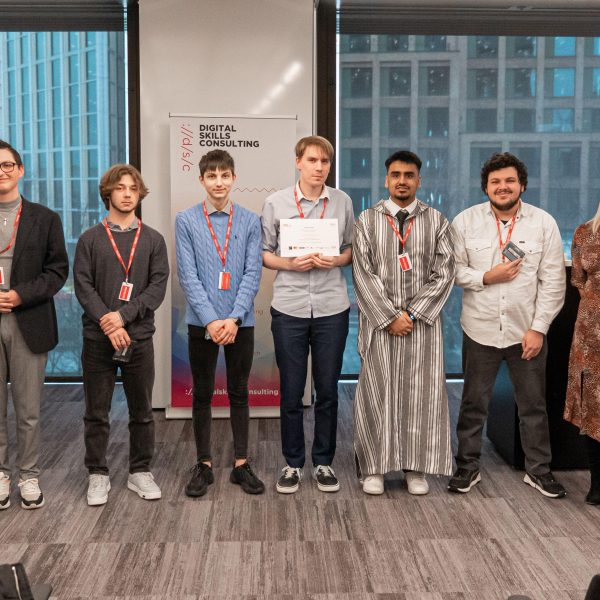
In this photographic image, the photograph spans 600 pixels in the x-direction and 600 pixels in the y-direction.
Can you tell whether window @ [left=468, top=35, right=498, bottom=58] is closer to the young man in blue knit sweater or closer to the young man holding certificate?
the young man holding certificate

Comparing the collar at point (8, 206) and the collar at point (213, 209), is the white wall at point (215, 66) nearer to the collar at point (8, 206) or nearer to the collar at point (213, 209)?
the collar at point (213, 209)

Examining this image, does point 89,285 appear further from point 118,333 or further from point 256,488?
point 256,488

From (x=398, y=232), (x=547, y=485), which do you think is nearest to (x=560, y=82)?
(x=398, y=232)

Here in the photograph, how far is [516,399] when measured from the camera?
3.53m

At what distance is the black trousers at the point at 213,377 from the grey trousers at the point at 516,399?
1002 mm

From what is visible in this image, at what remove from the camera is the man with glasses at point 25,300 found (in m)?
3.14

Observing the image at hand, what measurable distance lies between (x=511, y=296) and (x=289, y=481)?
1279 mm

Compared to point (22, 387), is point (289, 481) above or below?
below

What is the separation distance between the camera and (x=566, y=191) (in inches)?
223

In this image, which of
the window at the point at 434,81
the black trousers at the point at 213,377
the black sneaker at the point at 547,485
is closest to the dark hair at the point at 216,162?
the black trousers at the point at 213,377

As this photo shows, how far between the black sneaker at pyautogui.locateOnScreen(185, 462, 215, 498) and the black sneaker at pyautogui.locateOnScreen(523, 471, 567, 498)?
1.46 meters

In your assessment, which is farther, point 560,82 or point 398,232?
point 560,82

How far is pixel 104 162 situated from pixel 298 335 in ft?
9.15

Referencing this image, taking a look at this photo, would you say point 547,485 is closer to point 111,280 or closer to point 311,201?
point 311,201
